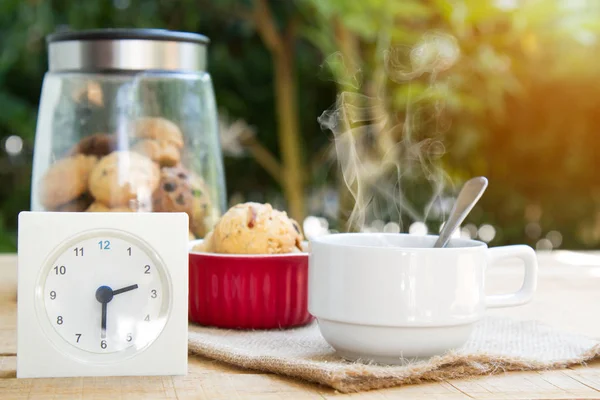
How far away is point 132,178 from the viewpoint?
3.07ft

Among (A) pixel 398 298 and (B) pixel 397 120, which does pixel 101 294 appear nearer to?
(A) pixel 398 298

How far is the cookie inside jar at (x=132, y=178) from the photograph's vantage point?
933 millimetres

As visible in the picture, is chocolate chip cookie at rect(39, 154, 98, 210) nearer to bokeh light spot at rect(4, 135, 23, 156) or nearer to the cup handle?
the cup handle

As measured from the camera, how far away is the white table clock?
654mm

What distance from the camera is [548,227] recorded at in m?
2.38

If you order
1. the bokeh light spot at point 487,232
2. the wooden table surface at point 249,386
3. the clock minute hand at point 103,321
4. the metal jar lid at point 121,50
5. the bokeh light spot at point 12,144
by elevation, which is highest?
the metal jar lid at point 121,50

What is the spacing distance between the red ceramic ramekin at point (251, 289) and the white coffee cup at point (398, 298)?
162 millimetres

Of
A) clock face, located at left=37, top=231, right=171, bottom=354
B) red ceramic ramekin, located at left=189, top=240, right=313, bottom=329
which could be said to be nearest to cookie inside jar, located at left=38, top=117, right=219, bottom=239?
red ceramic ramekin, located at left=189, top=240, right=313, bottom=329

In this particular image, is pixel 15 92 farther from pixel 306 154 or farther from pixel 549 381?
pixel 549 381

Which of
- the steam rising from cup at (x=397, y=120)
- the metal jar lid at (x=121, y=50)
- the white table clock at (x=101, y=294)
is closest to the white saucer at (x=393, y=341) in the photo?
the white table clock at (x=101, y=294)

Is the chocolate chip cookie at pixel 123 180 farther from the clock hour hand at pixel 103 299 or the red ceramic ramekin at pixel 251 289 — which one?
the clock hour hand at pixel 103 299

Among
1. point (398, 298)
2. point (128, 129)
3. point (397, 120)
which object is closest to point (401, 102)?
point (397, 120)

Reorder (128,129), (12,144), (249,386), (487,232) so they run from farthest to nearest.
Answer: (487,232) < (12,144) < (128,129) < (249,386)

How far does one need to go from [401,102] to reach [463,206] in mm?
1178
